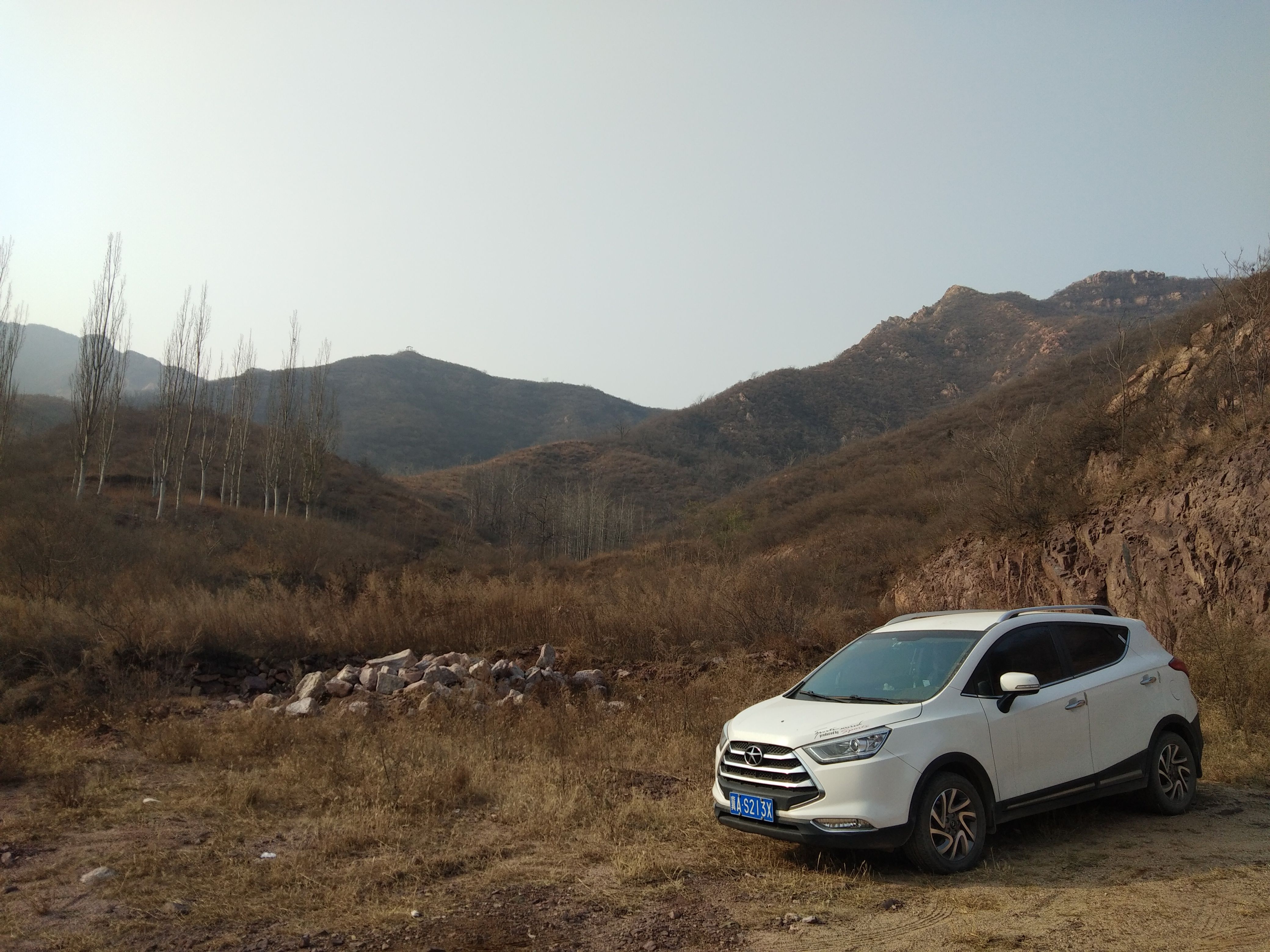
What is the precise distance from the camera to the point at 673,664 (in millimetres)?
15484

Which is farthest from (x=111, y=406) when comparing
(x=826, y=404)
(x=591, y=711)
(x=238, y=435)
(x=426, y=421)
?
(x=426, y=421)

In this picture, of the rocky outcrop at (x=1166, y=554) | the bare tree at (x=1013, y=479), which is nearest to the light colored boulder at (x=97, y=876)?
the rocky outcrop at (x=1166, y=554)

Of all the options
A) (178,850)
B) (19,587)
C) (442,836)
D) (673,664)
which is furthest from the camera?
(19,587)

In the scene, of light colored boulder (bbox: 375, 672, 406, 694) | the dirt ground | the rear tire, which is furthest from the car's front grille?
light colored boulder (bbox: 375, 672, 406, 694)

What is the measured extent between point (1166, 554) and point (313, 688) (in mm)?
16993

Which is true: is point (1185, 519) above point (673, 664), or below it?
above

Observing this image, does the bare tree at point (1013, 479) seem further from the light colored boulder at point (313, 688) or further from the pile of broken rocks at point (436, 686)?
the light colored boulder at point (313, 688)

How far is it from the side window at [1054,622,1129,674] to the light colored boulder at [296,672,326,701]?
10790 millimetres

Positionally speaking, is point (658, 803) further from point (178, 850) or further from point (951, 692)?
point (178, 850)

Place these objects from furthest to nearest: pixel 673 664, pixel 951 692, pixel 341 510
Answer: pixel 341 510 < pixel 673 664 < pixel 951 692

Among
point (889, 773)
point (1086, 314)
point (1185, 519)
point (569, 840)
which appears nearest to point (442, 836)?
point (569, 840)

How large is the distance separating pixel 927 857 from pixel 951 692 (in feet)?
3.80

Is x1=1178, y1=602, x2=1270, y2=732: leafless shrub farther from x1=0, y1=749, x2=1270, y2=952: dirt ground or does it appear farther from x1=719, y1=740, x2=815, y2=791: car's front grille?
x1=719, y1=740, x2=815, y2=791: car's front grille

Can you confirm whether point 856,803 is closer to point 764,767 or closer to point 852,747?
point 852,747
